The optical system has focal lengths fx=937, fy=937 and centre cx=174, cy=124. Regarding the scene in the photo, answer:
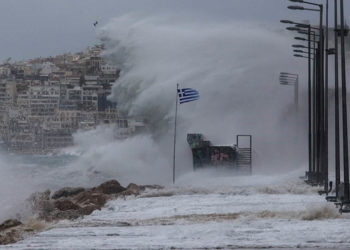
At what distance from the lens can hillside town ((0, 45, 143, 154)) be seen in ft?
367

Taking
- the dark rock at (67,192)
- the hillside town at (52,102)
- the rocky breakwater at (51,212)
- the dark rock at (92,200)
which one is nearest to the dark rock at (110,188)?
the rocky breakwater at (51,212)

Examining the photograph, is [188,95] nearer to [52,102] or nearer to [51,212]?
[51,212]

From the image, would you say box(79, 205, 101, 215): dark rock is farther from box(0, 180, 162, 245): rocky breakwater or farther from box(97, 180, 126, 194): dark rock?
box(97, 180, 126, 194): dark rock

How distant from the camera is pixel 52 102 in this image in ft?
409

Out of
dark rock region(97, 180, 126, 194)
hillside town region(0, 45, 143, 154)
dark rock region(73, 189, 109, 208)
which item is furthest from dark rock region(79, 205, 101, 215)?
hillside town region(0, 45, 143, 154)

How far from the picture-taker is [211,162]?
1497 inches

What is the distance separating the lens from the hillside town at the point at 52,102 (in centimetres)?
11188

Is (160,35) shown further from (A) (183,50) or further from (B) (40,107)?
(B) (40,107)

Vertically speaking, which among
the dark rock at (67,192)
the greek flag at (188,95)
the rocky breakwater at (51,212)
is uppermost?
the greek flag at (188,95)

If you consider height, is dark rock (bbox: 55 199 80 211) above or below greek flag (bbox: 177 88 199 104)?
below

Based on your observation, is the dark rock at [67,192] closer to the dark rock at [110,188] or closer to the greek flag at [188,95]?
the dark rock at [110,188]

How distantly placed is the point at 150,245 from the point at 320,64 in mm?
17539

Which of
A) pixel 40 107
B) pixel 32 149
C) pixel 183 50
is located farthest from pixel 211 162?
pixel 40 107

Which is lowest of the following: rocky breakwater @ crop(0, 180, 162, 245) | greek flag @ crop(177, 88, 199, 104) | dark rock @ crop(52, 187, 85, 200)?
dark rock @ crop(52, 187, 85, 200)
